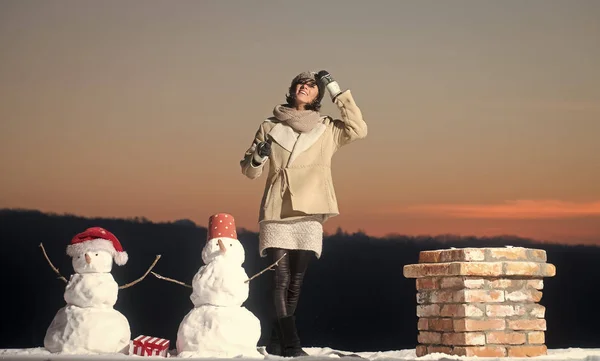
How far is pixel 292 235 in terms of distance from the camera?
4965mm

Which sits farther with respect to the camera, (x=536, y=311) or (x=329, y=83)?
(x=536, y=311)

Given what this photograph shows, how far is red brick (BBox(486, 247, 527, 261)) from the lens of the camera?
5249mm

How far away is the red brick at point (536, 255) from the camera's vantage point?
536 cm

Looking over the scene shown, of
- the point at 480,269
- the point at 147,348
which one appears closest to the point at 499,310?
the point at 480,269

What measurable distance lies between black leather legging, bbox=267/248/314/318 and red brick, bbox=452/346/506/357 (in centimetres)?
90

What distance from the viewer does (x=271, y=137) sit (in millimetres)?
5121

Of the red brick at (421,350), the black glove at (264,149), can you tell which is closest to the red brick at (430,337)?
the red brick at (421,350)

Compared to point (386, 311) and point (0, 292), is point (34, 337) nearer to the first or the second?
point (0, 292)

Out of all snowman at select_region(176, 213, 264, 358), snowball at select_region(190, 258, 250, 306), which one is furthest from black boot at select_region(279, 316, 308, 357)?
snowball at select_region(190, 258, 250, 306)

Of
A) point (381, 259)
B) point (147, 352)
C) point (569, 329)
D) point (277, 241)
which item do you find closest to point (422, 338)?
point (277, 241)

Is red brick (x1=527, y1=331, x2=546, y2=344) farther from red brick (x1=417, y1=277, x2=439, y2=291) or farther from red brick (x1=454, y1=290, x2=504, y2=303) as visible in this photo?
red brick (x1=417, y1=277, x2=439, y2=291)

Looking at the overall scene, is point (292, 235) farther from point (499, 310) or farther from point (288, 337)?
point (499, 310)

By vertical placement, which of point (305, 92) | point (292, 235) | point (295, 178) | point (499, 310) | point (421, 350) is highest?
point (305, 92)

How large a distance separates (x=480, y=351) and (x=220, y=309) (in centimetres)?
137
